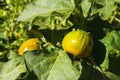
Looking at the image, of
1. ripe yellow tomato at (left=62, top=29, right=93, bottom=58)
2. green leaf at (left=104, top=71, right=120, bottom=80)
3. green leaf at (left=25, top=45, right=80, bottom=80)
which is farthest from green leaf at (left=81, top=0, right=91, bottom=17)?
green leaf at (left=104, top=71, right=120, bottom=80)

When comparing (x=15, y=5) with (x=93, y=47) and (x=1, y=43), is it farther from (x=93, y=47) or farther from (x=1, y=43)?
(x=93, y=47)

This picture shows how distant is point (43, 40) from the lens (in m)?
2.42

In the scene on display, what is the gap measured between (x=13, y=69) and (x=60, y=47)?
0.30 metres

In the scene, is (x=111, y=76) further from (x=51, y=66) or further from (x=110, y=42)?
(x=51, y=66)

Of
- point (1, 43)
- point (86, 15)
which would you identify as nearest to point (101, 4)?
point (86, 15)

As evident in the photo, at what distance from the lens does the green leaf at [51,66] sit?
205cm

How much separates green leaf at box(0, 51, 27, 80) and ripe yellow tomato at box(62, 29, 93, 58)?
336 millimetres

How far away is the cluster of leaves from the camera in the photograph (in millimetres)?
2061

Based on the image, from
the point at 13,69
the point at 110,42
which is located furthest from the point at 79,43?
the point at 13,69

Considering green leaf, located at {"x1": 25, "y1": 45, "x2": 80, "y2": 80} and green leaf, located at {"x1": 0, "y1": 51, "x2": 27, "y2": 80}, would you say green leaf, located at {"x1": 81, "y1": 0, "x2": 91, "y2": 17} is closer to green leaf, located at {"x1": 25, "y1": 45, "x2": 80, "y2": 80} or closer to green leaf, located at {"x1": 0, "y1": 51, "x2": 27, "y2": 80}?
green leaf, located at {"x1": 25, "y1": 45, "x2": 80, "y2": 80}

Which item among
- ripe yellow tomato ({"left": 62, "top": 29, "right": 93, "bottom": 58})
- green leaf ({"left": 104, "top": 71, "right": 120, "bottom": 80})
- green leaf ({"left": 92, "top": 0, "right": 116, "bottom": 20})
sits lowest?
green leaf ({"left": 104, "top": 71, "right": 120, "bottom": 80})

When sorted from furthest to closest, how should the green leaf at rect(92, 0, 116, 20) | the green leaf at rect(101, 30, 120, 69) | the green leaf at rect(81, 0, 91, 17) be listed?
the green leaf at rect(81, 0, 91, 17), the green leaf at rect(101, 30, 120, 69), the green leaf at rect(92, 0, 116, 20)

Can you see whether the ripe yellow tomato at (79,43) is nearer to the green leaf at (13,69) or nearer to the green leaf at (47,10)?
the green leaf at (47,10)

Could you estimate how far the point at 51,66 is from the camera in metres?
2.11
